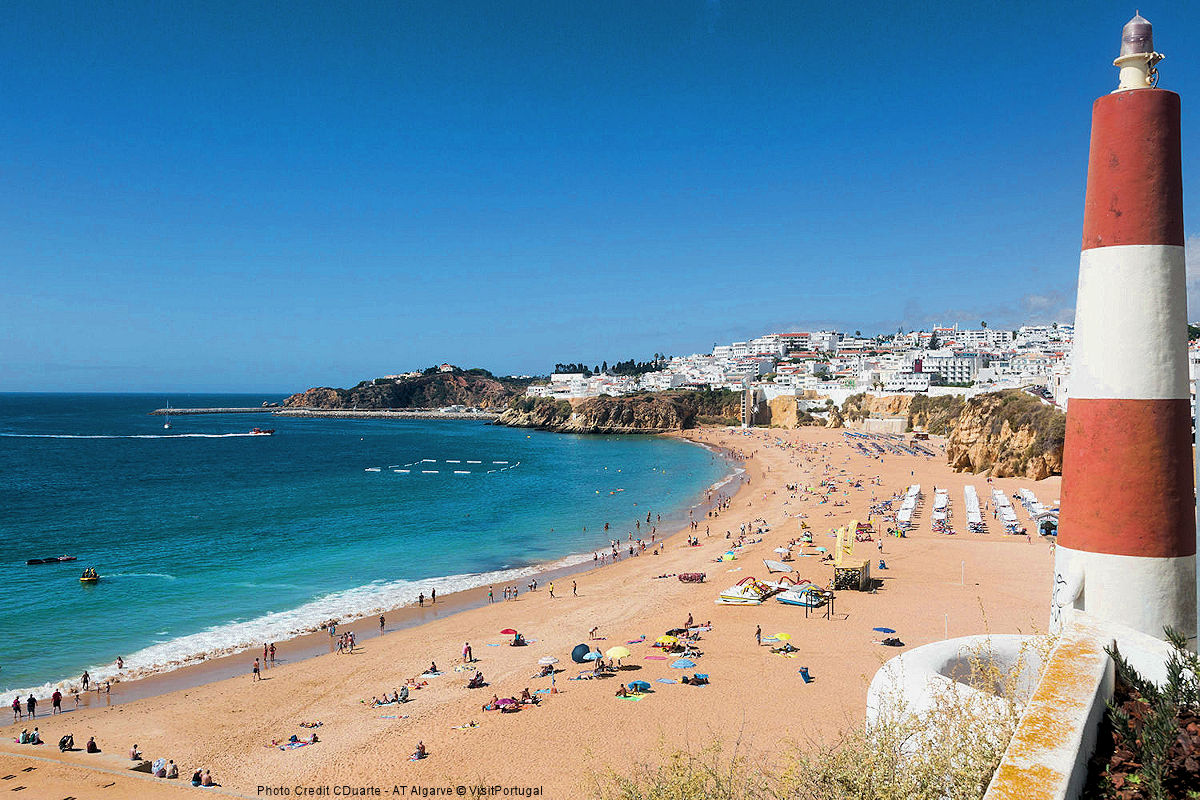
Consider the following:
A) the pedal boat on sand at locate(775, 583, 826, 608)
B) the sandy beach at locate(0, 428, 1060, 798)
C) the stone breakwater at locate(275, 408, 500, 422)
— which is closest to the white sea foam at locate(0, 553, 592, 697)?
the sandy beach at locate(0, 428, 1060, 798)

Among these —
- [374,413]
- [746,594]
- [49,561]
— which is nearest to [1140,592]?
[746,594]

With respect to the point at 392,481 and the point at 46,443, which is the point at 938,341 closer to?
the point at 392,481

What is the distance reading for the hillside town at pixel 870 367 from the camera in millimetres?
92188

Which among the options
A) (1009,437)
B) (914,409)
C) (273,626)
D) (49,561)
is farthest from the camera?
(914,409)

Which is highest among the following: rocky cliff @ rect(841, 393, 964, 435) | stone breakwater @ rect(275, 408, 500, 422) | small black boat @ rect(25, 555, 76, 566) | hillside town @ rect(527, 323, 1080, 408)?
hillside town @ rect(527, 323, 1080, 408)

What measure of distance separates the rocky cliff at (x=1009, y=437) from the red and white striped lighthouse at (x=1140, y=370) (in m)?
38.4

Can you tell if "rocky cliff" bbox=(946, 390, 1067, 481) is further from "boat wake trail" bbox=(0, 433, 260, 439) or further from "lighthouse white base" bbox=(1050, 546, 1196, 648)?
"boat wake trail" bbox=(0, 433, 260, 439)

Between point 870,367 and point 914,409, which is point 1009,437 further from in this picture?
point 870,367

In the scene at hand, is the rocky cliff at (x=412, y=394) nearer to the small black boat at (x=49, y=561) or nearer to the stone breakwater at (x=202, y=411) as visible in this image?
the stone breakwater at (x=202, y=411)

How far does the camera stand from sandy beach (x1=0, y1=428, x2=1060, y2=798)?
1301 cm

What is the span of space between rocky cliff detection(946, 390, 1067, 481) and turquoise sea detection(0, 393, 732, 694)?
63.8ft

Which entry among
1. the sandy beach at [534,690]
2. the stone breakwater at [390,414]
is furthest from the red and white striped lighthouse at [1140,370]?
the stone breakwater at [390,414]

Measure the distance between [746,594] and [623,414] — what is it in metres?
91.6

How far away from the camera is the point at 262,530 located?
122 ft
